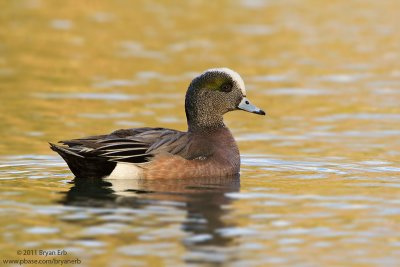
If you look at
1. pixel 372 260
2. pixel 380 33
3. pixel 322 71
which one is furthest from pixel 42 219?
pixel 380 33

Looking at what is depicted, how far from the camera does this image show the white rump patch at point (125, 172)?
9.12m

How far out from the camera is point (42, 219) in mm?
7539

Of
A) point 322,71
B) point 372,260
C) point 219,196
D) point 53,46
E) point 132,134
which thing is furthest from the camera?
point 53,46

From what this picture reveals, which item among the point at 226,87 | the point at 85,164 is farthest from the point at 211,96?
the point at 85,164

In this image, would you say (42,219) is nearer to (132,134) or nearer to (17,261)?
(17,261)

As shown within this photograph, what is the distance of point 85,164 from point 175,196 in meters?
1.05

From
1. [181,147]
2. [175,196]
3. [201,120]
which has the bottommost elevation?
[175,196]

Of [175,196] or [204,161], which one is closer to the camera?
[175,196]

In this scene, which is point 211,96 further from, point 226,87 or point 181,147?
point 181,147

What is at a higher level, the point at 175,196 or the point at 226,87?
the point at 226,87

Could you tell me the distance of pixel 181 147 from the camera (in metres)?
9.33

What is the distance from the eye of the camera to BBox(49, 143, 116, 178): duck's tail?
9.00 meters

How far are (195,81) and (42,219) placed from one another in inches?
115

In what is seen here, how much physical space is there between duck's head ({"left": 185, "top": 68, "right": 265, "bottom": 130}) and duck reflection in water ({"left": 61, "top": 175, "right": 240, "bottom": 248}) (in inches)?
30.1
